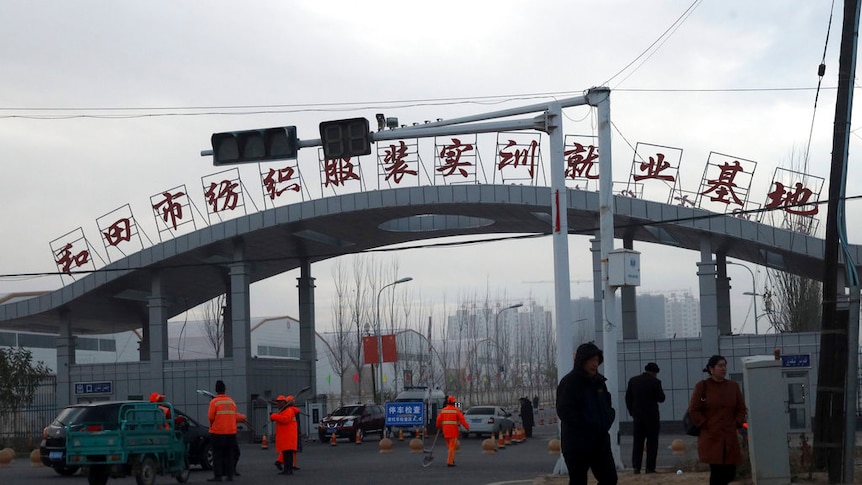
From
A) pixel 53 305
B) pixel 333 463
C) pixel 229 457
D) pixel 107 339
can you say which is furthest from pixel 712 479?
pixel 107 339

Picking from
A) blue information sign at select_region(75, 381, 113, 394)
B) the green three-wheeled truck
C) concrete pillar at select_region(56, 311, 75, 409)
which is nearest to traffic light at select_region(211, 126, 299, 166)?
the green three-wheeled truck

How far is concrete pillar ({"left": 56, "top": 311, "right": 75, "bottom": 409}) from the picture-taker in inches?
1553

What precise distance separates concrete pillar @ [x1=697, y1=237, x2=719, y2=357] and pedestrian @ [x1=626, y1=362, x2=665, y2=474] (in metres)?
17.6

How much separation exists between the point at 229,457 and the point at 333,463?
18.5 feet

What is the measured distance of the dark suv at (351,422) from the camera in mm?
37406

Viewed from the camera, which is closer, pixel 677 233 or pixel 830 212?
pixel 830 212

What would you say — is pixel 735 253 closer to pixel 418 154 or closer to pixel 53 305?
pixel 418 154

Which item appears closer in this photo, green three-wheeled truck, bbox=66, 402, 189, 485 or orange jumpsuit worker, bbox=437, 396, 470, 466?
green three-wheeled truck, bbox=66, 402, 189, 485

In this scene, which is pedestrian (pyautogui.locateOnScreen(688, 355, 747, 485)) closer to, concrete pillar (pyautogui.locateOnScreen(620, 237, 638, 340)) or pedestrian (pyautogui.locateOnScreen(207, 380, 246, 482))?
pedestrian (pyautogui.locateOnScreen(207, 380, 246, 482))

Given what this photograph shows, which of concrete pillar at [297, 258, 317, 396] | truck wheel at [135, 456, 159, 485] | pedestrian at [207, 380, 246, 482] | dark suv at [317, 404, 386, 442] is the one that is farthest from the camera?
concrete pillar at [297, 258, 317, 396]

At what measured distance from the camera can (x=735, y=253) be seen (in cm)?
3753

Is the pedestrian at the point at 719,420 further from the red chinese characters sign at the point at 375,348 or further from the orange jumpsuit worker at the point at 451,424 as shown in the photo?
the red chinese characters sign at the point at 375,348

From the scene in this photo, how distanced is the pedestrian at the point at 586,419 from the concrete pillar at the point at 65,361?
3295 centimetres

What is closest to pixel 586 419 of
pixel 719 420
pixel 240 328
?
pixel 719 420
